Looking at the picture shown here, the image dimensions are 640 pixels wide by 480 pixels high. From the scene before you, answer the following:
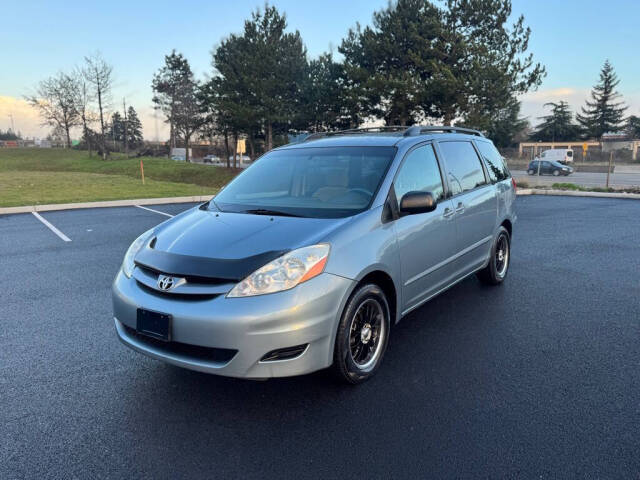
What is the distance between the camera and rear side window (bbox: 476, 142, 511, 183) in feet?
17.3

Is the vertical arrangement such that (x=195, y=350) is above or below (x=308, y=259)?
below

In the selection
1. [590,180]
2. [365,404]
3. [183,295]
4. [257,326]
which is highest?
[183,295]

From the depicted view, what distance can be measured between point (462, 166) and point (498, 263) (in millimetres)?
1585

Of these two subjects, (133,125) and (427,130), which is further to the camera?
(133,125)

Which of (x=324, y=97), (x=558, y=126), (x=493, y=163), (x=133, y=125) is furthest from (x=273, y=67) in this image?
(x=133, y=125)

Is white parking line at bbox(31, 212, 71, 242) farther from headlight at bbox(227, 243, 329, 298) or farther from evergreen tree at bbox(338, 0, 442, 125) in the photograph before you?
evergreen tree at bbox(338, 0, 442, 125)

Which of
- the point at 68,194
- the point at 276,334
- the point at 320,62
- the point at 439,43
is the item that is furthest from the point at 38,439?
the point at 320,62

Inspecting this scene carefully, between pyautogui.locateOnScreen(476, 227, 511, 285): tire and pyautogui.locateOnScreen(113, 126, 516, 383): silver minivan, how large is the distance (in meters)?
0.78

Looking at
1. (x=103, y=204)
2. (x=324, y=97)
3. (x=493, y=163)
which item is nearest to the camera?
(x=493, y=163)

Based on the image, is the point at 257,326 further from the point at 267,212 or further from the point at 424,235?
the point at 424,235

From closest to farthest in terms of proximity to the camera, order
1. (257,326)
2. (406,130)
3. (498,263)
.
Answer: (257,326) < (406,130) < (498,263)

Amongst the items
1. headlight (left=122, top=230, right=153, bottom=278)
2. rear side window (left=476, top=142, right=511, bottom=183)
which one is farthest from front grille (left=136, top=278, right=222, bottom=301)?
rear side window (left=476, top=142, right=511, bottom=183)

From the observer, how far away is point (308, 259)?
278 cm

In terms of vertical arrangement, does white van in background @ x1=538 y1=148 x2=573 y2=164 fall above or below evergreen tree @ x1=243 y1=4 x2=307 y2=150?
below
